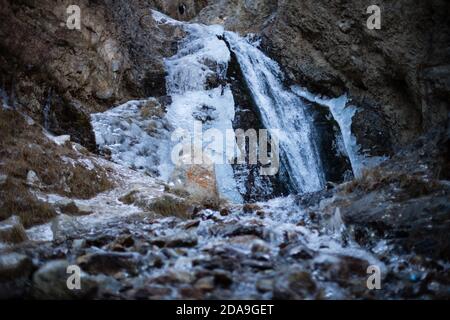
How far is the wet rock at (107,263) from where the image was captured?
16.6 feet

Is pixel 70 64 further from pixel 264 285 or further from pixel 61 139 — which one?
pixel 264 285

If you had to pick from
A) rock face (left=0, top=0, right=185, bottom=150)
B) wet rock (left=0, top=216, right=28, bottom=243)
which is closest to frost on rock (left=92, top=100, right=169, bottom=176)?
rock face (left=0, top=0, right=185, bottom=150)

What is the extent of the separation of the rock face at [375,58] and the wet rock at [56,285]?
8717mm

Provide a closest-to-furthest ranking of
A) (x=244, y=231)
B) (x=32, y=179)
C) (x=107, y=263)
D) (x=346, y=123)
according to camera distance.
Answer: (x=107, y=263), (x=244, y=231), (x=32, y=179), (x=346, y=123)

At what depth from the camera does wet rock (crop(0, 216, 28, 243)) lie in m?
6.59

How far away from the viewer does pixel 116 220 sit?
301 inches

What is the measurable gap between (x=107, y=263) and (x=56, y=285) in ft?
2.22

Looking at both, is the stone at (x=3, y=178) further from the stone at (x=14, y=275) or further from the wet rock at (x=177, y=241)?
the wet rock at (x=177, y=241)

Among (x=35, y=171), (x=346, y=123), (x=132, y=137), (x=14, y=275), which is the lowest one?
(x=14, y=275)

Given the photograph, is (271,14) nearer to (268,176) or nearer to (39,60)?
(268,176)

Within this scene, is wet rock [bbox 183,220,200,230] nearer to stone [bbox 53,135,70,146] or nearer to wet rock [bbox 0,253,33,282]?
wet rock [bbox 0,253,33,282]

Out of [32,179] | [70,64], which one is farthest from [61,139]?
[70,64]

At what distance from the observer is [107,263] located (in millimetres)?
5180

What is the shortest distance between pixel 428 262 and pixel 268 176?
811 cm
